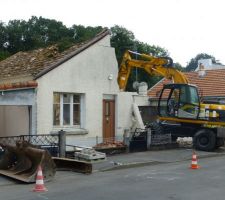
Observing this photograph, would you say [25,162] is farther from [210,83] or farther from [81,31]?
[81,31]

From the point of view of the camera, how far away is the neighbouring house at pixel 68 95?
18344 millimetres

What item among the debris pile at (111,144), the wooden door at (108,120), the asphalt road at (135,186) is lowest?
the asphalt road at (135,186)

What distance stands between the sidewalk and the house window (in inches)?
98.2

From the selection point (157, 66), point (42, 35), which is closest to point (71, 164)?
point (157, 66)

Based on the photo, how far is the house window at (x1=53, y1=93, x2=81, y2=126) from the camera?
1922 cm

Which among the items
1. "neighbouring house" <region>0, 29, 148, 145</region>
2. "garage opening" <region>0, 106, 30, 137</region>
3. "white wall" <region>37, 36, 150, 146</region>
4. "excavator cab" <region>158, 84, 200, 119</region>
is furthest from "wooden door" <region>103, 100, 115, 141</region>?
"garage opening" <region>0, 106, 30, 137</region>

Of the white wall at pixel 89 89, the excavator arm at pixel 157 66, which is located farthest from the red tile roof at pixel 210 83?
the white wall at pixel 89 89

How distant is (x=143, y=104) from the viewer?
2906 centimetres

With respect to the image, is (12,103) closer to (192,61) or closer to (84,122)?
(84,122)

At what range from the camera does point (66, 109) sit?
1966 cm

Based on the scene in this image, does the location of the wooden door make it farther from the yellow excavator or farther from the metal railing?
the metal railing

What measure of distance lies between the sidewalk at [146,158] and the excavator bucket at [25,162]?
2294 millimetres

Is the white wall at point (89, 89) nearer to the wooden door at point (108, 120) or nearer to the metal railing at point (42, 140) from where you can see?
the wooden door at point (108, 120)

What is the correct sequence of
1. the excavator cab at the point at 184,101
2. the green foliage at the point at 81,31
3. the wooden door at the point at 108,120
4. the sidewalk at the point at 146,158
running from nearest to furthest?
the sidewalk at the point at 146,158
the wooden door at the point at 108,120
the excavator cab at the point at 184,101
the green foliage at the point at 81,31
